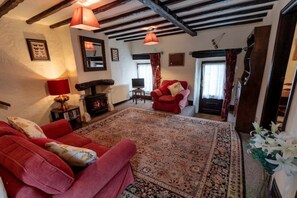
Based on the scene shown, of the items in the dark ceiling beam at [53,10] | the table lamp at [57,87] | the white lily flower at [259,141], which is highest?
the dark ceiling beam at [53,10]

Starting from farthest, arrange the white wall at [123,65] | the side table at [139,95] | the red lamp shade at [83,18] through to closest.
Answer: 1. the side table at [139,95]
2. the white wall at [123,65]
3. the red lamp shade at [83,18]

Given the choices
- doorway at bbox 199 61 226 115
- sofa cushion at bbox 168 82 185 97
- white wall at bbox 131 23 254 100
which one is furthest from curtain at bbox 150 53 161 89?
doorway at bbox 199 61 226 115

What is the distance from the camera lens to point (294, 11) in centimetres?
185

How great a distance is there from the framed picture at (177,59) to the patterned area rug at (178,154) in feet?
7.19

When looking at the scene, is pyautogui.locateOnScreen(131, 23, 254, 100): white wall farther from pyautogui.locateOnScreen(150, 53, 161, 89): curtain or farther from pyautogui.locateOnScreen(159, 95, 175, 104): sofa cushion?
pyautogui.locateOnScreen(159, 95, 175, 104): sofa cushion

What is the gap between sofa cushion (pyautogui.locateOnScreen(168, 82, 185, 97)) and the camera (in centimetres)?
444

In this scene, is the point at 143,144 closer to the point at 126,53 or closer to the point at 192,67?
the point at 192,67

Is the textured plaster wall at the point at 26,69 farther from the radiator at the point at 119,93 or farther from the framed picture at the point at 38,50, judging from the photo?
the radiator at the point at 119,93

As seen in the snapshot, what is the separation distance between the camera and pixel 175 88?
4.49 meters

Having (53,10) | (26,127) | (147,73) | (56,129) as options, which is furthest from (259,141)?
(147,73)

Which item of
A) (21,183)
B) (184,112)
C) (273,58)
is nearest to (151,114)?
(184,112)

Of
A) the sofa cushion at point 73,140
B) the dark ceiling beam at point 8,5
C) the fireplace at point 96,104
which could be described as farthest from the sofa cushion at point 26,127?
the fireplace at point 96,104

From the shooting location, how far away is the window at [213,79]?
4.64 metres

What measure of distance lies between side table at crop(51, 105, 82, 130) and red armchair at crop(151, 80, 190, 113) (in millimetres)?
2254
